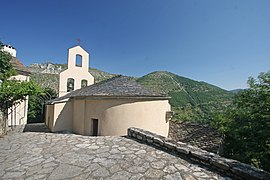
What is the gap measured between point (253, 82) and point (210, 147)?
18.7ft

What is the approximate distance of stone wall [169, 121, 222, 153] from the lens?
11531 millimetres

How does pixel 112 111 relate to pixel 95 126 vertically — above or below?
above

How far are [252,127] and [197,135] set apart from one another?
4.47 metres

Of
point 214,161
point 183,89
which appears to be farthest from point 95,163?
point 183,89

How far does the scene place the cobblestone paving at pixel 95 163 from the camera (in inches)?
153

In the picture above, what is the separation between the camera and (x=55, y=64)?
47281 mm

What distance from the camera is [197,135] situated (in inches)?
501

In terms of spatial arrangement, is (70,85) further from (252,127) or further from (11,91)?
(252,127)

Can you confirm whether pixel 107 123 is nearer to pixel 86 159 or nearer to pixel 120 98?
pixel 120 98

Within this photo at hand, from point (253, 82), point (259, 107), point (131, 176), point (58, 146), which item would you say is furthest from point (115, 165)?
point (253, 82)

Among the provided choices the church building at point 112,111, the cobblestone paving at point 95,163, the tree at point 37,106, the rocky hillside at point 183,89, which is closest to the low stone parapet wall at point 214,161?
the cobblestone paving at point 95,163

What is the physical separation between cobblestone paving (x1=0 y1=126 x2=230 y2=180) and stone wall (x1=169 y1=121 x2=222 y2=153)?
7806 millimetres

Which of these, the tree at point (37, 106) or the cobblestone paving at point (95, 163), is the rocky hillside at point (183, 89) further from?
the cobblestone paving at point (95, 163)

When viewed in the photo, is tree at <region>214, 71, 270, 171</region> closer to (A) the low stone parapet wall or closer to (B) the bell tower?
(A) the low stone parapet wall
